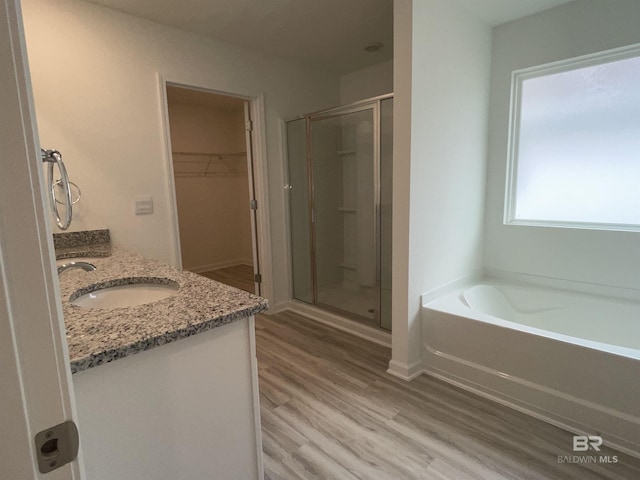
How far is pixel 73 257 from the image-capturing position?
6.40ft

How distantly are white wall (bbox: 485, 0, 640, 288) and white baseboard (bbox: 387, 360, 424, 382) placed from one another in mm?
1165

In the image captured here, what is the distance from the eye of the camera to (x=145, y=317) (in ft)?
3.19

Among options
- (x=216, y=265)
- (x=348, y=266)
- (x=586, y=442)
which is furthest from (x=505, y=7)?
(x=216, y=265)

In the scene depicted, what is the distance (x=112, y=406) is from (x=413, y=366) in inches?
72.8

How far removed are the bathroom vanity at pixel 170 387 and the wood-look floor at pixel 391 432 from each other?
1.84ft

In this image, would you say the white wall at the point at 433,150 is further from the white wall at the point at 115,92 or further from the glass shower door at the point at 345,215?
the white wall at the point at 115,92

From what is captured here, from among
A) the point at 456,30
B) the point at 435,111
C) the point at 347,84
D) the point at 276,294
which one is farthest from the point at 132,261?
the point at 347,84

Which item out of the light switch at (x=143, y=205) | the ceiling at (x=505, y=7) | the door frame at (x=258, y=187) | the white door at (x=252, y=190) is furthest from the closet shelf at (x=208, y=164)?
the ceiling at (x=505, y=7)

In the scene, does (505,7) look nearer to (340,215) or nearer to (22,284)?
(340,215)

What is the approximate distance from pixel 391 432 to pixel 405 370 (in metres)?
0.53

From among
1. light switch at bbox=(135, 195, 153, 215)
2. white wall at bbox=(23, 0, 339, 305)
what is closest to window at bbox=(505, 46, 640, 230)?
white wall at bbox=(23, 0, 339, 305)

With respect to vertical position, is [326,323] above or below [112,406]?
below

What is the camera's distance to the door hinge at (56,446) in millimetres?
417

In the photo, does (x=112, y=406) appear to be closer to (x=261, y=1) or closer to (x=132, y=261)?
(x=132, y=261)
